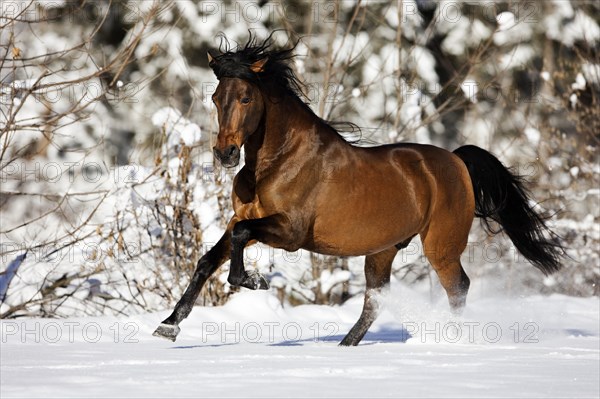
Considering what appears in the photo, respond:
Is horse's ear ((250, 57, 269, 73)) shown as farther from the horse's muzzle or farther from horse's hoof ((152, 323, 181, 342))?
horse's hoof ((152, 323, 181, 342))

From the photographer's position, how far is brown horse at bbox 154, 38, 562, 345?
5504 mm

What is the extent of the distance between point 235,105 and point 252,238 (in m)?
0.77

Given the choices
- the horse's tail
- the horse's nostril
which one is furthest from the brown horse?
the horse's tail

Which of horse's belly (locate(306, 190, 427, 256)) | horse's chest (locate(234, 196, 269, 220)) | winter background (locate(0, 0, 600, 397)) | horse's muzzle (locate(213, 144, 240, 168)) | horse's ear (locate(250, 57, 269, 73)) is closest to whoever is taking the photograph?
winter background (locate(0, 0, 600, 397))

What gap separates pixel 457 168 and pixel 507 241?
3782mm

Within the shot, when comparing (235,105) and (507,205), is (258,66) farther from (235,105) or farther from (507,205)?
A: (507,205)

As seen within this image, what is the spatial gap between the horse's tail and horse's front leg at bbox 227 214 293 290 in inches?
80.2

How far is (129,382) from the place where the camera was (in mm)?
4188

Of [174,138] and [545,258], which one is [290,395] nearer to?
[545,258]

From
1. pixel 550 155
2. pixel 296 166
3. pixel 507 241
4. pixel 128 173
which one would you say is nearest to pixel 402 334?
pixel 296 166

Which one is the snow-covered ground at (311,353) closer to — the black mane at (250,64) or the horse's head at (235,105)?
the horse's head at (235,105)

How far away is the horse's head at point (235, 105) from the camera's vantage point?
5285 mm

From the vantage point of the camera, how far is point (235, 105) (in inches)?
213

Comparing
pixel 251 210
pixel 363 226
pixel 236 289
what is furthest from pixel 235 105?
pixel 236 289
